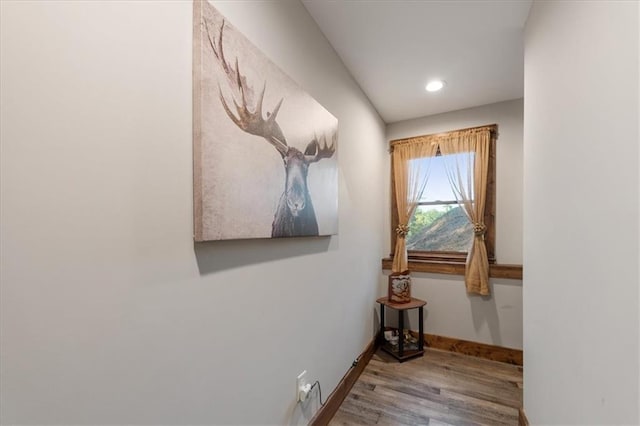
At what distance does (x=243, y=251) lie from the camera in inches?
42.5

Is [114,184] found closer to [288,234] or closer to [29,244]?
[29,244]

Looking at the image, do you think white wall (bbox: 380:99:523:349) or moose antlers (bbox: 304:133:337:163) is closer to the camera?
moose antlers (bbox: 304:133:337:163)

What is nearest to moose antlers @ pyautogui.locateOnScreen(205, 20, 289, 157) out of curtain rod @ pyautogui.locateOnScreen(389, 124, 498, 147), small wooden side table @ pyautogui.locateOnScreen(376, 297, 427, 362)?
small wooden side table @ pyautogui.locateOnScreen(376, 297, 427, 362)

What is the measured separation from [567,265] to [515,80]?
1.95 metres

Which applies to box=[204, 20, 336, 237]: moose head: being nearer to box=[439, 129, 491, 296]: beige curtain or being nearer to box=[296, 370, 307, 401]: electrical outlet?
box=[296, 370, 307, 401]: electrical outlet

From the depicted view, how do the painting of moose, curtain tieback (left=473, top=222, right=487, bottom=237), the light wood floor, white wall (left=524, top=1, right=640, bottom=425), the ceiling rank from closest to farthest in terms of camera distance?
1. white wall (left=524, top=1, right=640, bottom=425)
2. the painting of moose
3. the ceiling
4. the light wood floor
5. curtain tieback (left=473, top=222, right=487, bottom=237)

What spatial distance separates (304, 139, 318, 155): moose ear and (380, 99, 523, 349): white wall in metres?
2.03

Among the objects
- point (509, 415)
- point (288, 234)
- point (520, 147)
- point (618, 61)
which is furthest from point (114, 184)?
point (520, 147)

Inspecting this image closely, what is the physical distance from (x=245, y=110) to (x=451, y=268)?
259 centimetres

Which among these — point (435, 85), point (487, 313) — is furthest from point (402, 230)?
point (435, 85)

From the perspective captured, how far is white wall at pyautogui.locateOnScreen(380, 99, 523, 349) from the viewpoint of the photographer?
2545 mm

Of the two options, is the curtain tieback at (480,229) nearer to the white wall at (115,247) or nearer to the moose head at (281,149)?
the moose head at (281,149)

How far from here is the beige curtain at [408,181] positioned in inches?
115

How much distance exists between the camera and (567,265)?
3.35 ft
